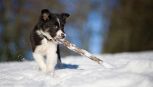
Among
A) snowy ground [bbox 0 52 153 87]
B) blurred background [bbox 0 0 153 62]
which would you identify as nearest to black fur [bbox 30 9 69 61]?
snowy ground [bbox 0 52 153 87]

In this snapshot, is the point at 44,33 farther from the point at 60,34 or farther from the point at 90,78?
the point at 90,78

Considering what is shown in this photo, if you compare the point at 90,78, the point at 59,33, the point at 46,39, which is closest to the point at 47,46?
the point at 46,39

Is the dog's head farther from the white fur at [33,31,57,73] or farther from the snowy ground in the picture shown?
the snowy ground

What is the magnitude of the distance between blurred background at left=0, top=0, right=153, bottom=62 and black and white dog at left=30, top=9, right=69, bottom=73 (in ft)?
67.9

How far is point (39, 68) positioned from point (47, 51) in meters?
0.54

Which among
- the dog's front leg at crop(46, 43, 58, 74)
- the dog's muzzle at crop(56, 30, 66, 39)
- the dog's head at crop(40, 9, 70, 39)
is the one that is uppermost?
the dog's head at crop(40, 9, 70, 39)

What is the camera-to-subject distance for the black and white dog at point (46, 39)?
10.2 meters

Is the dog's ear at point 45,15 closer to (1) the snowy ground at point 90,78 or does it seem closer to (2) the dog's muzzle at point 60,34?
(2) the dog's muzzle at point 60,34

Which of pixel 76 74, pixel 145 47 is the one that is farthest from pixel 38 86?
pixel 145 47

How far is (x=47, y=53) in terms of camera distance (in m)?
10.4

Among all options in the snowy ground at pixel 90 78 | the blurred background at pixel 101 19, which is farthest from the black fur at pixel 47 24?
the blurred background at pixel 101 19

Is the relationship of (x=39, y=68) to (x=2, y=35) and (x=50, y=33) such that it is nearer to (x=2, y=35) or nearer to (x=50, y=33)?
(x=50, y=33)

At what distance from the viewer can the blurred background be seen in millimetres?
33125

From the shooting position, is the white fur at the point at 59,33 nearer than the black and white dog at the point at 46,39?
Yes
